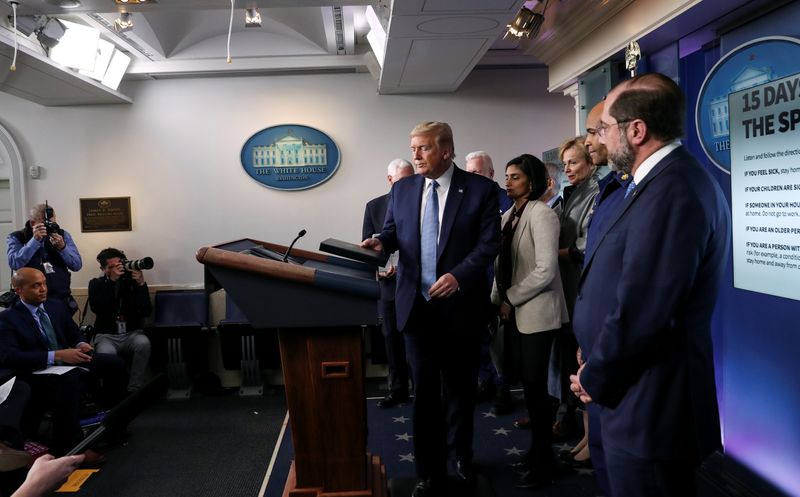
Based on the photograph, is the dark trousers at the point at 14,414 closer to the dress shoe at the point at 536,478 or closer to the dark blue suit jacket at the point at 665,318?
the dress shoe at the point at 536,478

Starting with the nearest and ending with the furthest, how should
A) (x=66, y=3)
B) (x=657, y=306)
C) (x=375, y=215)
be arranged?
(x=657, y=306) < (x=66, y=3) < (x=375, y=215)

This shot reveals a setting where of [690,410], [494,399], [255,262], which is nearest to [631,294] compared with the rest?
[690,410]

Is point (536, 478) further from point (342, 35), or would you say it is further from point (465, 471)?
point (342, 35)

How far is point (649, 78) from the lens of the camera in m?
1.36

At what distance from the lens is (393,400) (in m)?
3.91

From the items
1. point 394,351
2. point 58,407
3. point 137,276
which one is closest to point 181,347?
point 137,276

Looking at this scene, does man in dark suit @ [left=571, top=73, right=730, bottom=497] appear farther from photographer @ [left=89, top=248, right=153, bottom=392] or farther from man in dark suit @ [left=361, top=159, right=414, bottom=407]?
photographer @ [left=89, top=248, right=153, bottom=392]

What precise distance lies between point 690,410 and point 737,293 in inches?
67.7

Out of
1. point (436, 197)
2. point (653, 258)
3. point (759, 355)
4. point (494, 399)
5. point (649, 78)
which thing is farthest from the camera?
point (494, 399)

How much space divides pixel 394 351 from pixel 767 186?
245 centimetres

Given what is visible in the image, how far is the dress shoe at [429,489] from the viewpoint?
2316mm

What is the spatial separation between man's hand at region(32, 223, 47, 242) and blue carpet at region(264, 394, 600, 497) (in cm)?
259

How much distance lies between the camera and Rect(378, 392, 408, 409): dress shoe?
12.8 ft

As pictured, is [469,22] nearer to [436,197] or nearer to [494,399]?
[436,197]
